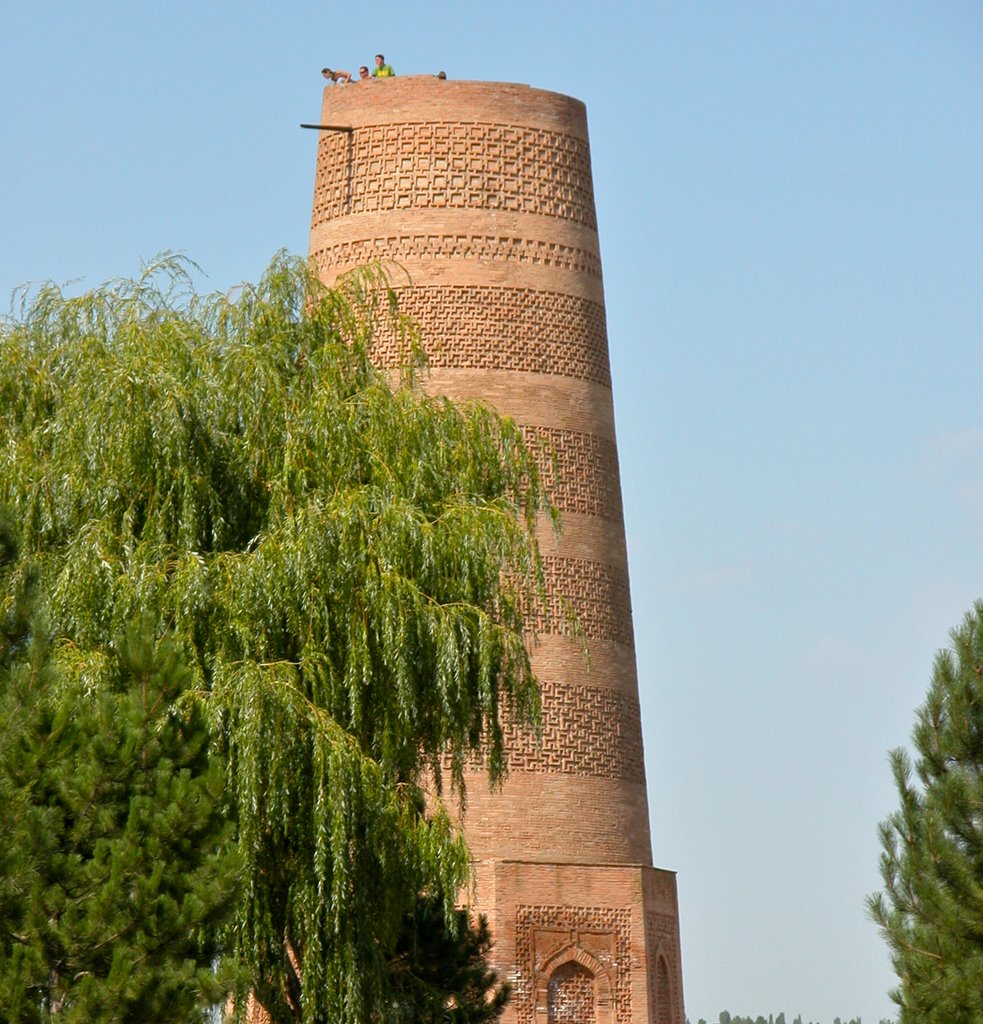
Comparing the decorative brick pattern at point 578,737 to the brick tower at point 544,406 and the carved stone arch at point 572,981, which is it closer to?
the brick tower at point 544,406

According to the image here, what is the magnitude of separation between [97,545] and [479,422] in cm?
270

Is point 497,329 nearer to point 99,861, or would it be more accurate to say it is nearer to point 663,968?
point 663,968

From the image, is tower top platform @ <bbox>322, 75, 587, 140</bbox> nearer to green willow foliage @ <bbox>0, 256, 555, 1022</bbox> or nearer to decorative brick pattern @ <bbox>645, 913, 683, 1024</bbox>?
green willow foliage @ <bbox>0, 256, 555, 1022</bbox>

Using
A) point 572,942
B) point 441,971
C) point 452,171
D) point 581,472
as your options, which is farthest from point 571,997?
point 452,171

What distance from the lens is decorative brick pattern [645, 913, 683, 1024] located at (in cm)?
→ 1862

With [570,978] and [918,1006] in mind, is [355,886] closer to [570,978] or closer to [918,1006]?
[918,1006]

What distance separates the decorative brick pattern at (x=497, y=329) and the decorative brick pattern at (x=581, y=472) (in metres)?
0.60

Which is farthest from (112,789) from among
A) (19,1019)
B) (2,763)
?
(19,1019)

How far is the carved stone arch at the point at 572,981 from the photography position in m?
18.1

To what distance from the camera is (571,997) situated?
18.3m

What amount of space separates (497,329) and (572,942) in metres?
5.35

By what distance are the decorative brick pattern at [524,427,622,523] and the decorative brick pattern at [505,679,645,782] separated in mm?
1629

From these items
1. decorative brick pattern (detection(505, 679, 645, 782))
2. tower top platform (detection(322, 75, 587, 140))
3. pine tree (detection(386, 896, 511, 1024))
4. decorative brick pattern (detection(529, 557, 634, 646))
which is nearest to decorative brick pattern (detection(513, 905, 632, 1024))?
decorative brick pattern (detection(505, 679, 645, 782))

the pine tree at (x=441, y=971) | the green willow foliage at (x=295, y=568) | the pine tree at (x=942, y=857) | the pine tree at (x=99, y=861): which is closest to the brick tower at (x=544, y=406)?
the pine tree at (x=441, y=971)
